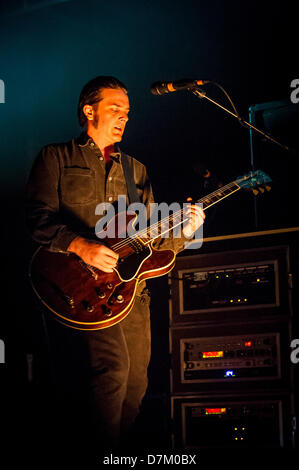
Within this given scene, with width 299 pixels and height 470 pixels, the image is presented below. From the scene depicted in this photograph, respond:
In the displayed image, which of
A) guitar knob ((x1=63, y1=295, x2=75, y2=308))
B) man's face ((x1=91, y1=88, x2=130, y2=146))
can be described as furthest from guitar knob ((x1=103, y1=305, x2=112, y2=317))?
man's face ((x1=91, y1=88, x2=130, y2=146))

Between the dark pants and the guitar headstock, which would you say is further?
the guitar headstock

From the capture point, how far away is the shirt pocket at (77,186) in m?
2.68

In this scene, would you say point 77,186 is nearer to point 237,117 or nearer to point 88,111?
point 88,111

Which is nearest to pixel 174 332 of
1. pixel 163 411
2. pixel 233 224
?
pixel 163 411

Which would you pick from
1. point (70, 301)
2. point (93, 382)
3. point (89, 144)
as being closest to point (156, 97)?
point (89, 144)

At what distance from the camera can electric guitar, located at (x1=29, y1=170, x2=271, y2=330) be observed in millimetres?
2350

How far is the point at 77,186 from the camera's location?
2.69m

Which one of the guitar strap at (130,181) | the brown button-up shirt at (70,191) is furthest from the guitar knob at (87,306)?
the guitar strap at (130,181)

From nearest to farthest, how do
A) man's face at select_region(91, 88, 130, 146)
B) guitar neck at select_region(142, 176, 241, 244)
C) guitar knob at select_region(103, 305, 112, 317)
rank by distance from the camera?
guitar knob at select_region(103, 305, 112, 317), guitar neck at select_region(142, 176, 241, 244), man's face at select_region(91, 88, 130, 146)

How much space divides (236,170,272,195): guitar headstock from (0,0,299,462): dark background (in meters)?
0.42

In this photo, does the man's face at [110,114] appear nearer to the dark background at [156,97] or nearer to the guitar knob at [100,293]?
the guitar knob at [100,293]

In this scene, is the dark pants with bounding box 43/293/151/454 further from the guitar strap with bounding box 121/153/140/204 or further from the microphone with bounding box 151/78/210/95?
the microphone with bounding box 151/78/210/95

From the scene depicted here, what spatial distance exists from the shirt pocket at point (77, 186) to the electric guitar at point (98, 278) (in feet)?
0.71
